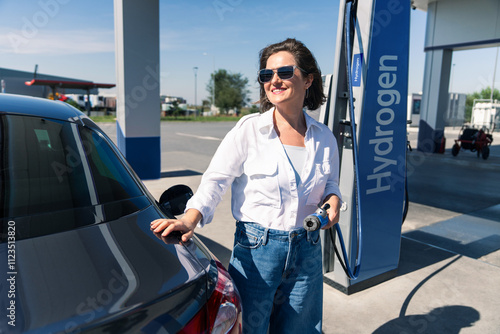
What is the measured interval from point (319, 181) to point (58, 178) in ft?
4.07

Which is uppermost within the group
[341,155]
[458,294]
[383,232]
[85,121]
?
[85,121]

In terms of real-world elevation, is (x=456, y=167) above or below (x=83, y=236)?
below

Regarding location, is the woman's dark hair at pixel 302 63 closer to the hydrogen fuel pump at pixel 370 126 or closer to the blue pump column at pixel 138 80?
the hydrogen fuel pump at pixel 370 126

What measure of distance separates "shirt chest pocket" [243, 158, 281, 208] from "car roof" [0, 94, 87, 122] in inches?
44.3

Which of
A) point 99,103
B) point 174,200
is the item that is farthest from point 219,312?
point 99,103

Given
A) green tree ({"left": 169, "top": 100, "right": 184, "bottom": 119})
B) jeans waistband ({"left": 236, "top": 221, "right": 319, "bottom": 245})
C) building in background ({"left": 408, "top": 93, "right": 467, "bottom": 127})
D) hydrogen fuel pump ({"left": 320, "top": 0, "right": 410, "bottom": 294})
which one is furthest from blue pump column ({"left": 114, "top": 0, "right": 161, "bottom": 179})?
green tree ({"left": 169, "top": 100, "right": 184, "bottom": 119})

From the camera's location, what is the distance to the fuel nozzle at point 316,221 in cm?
154

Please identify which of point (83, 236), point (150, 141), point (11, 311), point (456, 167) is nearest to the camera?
point (11, 311)

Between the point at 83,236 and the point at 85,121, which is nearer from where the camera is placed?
the point at 83,236

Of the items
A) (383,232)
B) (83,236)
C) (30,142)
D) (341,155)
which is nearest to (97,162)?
(30,142)

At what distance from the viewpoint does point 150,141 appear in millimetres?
7832

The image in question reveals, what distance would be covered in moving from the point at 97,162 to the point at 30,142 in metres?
0.32

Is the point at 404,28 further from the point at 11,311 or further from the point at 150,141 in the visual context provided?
the point at 150,141

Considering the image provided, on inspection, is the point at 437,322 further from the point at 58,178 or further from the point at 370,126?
the point at 58,178
